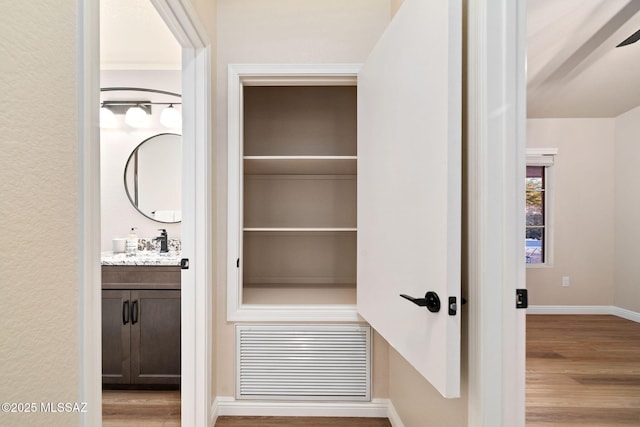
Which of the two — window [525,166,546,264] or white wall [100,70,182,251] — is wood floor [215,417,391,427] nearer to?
white wall [100,70,182,251]

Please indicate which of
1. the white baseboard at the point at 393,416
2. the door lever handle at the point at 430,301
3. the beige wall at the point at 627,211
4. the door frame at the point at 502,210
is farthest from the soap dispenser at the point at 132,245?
the beige wall at the point at 627,211

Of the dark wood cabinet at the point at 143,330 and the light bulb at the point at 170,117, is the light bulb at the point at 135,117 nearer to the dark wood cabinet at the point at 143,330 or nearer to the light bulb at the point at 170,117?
the light bulb at the point at 170,117

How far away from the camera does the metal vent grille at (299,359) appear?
2.16 meters

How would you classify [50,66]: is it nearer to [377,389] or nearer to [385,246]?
[385,246]

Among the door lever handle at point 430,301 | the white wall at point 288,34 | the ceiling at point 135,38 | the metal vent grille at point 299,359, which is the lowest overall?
the metal vent grille at point 299,359

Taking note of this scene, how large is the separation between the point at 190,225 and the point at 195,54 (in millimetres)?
935

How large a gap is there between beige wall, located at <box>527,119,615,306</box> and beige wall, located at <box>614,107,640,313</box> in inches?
2.9

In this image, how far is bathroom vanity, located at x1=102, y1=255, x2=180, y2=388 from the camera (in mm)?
2502

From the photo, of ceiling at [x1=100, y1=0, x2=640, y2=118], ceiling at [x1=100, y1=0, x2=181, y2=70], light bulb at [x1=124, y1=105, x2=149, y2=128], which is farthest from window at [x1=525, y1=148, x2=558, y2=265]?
light bulb at [x1=124, y1=105, x2=149, y2=128]

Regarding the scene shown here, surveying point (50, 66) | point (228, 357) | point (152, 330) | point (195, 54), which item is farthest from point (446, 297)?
point (152, 330)

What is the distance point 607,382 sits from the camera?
276 centimetres

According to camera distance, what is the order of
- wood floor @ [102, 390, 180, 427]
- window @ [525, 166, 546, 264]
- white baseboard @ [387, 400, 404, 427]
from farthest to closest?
window @ [525, 166, 546, 264] → wood floor @ [102, 390, 180, 427] → white baseboard @ [387, 400, 404, 427]

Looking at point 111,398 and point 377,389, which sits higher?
point 377,389

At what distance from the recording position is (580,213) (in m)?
4.63
